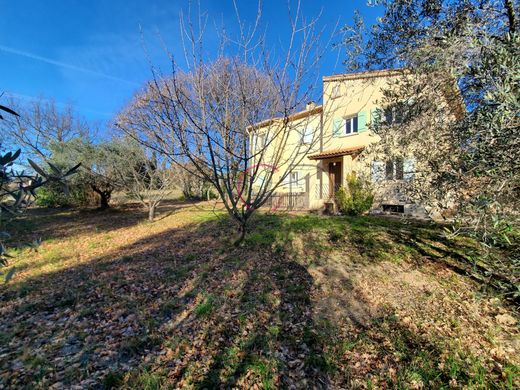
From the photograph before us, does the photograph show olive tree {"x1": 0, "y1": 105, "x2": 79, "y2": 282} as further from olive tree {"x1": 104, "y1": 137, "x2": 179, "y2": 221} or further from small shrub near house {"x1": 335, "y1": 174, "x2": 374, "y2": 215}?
olive tree {"x1": 104, "y1": 137, "x2": 179, "y2": 221}

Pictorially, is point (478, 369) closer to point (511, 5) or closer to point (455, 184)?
point (455, 184)

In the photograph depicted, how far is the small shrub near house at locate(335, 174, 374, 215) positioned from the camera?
10172mm

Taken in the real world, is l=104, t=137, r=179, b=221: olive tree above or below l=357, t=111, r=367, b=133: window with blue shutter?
below

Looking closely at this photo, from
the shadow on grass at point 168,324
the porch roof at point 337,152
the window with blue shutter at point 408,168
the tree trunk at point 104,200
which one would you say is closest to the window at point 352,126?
the porch roof at point 337,152

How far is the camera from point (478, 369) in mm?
2705

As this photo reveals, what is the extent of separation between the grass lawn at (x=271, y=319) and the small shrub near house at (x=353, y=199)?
3.79m

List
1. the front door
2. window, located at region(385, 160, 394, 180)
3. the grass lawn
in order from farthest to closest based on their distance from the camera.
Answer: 1. the front door
2. window, located at region(385, 160, 394, 180)
3. the grass lawn

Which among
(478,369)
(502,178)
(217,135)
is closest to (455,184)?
(502,178)

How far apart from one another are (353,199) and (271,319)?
790cm

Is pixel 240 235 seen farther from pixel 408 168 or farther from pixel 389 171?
pixel 408 168

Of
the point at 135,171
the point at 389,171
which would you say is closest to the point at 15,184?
the point at 389,171

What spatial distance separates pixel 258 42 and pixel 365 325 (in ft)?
15.3

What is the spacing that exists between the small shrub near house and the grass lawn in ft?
12.4

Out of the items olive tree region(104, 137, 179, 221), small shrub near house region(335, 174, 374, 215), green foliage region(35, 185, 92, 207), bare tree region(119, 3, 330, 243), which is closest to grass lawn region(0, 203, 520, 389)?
bare tree region(119, 3, 330, 243)
